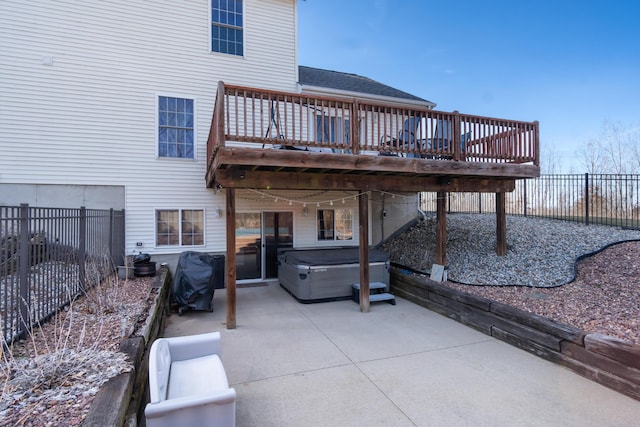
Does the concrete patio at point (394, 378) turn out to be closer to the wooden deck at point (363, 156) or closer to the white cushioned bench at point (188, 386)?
the white cushioned bench at point (188, 386)

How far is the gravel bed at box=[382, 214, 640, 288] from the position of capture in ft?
20.5

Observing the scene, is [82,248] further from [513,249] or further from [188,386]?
[513,249]

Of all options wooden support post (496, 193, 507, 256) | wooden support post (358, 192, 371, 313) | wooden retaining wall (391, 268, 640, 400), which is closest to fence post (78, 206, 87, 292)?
wooden support post (358, 192, 371, 313)

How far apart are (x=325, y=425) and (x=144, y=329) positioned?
88.4 inches

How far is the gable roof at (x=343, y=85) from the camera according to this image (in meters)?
9.38

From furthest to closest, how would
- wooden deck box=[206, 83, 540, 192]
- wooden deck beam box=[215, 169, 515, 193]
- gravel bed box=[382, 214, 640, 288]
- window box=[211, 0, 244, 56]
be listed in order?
window box=[211, 0, 244, 56], gravel bed box=[382, 214, 640, 288], wooden deck beam box=[215, 169, 515, 193], wooden deck box=[206, 83, 540, 192]

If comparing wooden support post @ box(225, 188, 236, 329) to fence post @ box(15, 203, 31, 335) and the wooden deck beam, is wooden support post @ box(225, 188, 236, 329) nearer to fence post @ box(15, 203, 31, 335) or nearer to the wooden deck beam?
the wooden deck beam

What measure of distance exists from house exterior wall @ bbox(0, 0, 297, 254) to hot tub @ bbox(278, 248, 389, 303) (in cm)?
257

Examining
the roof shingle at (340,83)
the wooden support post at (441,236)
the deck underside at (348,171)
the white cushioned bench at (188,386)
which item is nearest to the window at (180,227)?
the deck underside at (348,171)

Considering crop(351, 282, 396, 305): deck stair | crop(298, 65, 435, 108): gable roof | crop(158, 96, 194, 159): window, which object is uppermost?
crop(298, 65, 435, 108): gable roof

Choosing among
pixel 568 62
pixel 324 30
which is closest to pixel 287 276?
pixel 324 30

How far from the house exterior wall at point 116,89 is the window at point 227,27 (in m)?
0.19

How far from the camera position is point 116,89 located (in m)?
7.72

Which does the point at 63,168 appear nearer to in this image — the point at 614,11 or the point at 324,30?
the point at 324,30
